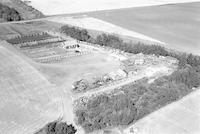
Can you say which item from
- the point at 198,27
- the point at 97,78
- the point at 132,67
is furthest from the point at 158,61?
the point at 198,27

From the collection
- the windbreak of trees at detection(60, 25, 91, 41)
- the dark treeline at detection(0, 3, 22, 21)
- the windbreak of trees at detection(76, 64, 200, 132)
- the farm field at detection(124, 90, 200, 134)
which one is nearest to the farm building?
the windbreak of trees at detection(76, 64, 200, 132)

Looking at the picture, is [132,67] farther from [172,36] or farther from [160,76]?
[172,36]

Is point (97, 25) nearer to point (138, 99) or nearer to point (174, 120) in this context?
point (138, 99)

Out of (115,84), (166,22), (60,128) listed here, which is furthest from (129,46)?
(60,128)

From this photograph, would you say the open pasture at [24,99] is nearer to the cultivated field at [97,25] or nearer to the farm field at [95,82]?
the farm field at [95,82]

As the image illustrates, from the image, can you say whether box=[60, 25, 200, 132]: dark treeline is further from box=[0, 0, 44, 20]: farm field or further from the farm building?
box=[0, 0, 44, 20]: farm field

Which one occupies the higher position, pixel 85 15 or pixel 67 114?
pixel 85 15
